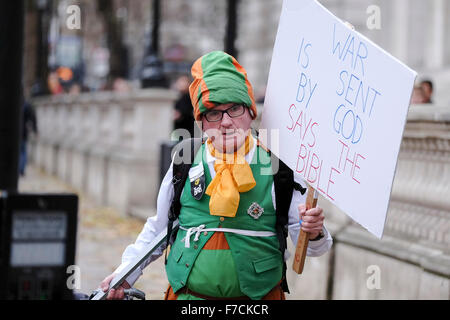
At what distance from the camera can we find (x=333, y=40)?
347 centimetres

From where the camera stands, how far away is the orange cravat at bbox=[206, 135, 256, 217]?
3.46 m

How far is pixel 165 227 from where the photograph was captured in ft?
12.4

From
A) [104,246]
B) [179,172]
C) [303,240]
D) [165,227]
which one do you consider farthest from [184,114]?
[303,240]

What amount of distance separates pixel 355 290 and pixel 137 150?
748cm

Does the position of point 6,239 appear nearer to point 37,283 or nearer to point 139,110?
point 37,283

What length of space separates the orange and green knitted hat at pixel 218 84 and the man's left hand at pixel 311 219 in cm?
50

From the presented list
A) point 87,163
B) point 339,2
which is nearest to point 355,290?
point 87,163

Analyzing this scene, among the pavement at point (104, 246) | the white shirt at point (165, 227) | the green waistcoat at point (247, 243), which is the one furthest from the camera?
the pavement at point (104, 246)

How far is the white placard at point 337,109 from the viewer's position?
10.6ft

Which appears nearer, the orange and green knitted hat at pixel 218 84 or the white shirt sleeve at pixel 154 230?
the orange and green knitted hat at pixel 218 84

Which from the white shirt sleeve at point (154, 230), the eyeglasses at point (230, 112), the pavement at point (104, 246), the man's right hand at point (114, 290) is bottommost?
the pavement at point (104, 246)

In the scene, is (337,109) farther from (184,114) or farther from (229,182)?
(184,114)

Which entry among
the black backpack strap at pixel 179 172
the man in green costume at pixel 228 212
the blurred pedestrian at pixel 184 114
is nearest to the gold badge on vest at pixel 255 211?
the man in green costume at pixel 228 212

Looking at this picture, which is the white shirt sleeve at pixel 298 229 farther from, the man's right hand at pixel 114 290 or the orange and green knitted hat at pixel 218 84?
the man's right hand at pixel 114 290
